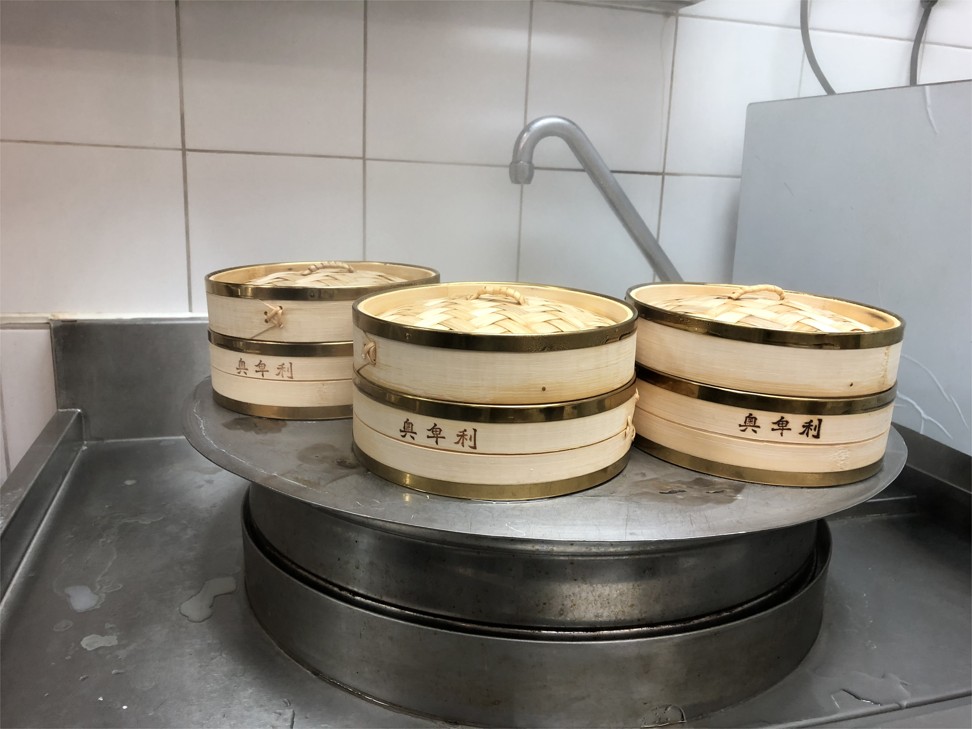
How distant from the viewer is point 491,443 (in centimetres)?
65

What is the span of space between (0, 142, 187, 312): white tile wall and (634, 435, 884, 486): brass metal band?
3.18 feet

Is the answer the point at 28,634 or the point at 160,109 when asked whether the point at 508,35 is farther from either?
the point at 28,634

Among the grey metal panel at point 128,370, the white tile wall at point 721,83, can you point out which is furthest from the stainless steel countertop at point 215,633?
the white tile wall at point 721,83

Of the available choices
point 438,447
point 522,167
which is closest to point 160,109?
point 522,167

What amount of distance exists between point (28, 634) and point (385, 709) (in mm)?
423

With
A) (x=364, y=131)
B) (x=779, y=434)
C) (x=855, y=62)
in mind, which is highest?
(x=855, y=62)

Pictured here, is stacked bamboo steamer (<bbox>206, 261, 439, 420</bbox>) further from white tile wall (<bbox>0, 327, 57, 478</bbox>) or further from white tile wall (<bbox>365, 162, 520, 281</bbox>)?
white tile wall (<bbox>0, 327, 57, 478</bbox>)

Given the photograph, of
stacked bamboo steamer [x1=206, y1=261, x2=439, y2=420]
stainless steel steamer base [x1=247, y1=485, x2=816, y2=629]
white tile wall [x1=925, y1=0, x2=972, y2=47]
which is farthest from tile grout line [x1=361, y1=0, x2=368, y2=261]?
white tile wall [x1=925, y1=0, x2=972, y2=47]

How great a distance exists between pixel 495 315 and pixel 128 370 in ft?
2.88

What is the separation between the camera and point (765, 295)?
34.2 inches

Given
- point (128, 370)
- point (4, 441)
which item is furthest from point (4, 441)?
point (128, 370)

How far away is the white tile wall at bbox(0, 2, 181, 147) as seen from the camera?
1132mm

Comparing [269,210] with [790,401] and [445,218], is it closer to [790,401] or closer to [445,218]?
[445,218]

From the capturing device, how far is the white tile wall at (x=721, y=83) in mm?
1418
